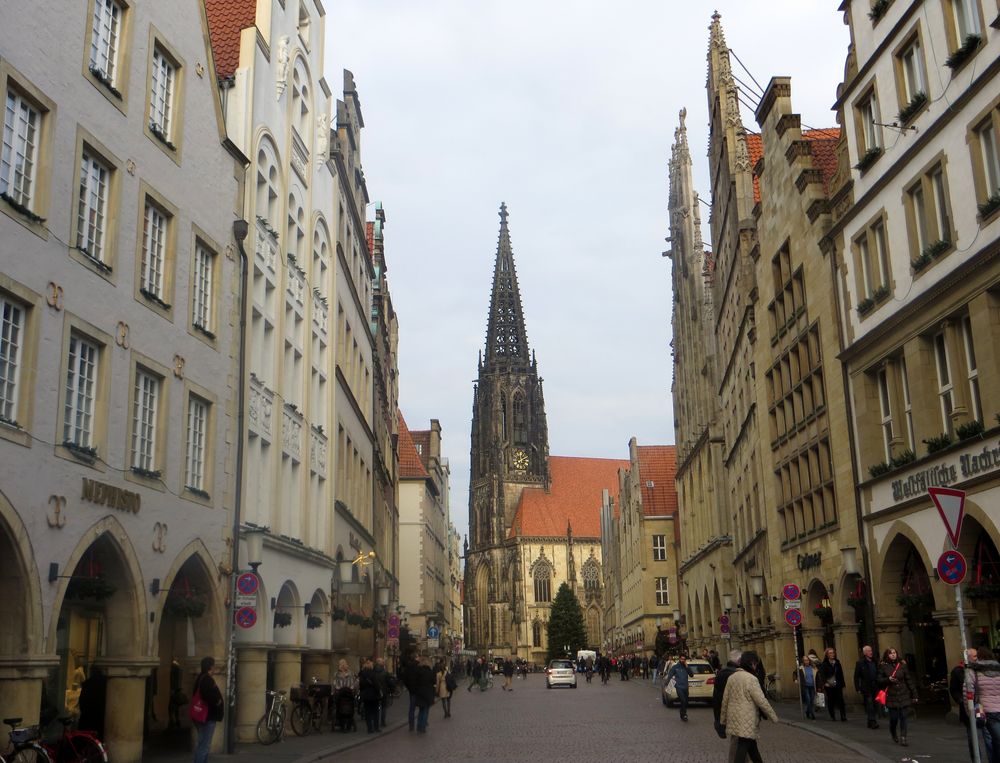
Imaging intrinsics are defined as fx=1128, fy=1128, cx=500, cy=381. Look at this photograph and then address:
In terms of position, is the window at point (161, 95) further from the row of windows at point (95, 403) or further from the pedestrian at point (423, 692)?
the pedestrian at point (423, 692)

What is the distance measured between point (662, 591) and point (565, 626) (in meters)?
49.8

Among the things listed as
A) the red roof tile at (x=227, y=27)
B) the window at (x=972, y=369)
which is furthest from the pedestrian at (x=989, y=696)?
the red roof tile at (x=227, y=27)

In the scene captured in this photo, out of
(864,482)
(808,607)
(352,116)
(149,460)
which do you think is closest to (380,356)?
(352,116)

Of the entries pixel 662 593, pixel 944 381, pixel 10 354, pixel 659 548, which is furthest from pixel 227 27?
pixel 662 593

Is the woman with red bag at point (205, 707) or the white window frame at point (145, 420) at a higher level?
the white window frame at point (145, 420)

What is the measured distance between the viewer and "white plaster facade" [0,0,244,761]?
13148mm

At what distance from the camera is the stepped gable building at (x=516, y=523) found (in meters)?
131

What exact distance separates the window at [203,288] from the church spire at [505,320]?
11425 centimetres

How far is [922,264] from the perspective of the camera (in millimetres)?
20844

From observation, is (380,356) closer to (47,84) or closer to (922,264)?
(922,264)

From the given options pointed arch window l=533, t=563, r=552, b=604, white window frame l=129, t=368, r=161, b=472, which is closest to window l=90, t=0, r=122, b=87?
white window frame l=129, t=368, r=161, b=472

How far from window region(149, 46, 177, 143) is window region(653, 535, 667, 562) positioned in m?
59.1

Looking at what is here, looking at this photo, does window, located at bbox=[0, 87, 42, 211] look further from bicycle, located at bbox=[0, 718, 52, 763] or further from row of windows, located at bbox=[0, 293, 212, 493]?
bicycle, located at bbox=[0, 718, 52, 763]

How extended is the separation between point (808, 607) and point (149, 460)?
18778 mm
